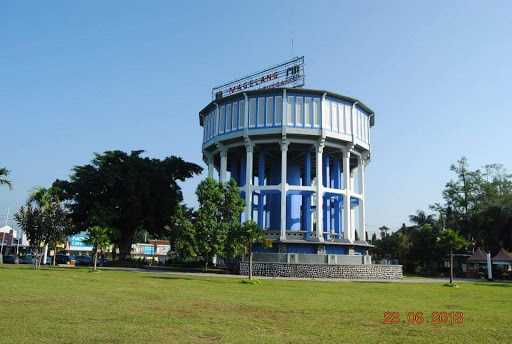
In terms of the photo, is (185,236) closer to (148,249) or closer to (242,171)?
(242,171)

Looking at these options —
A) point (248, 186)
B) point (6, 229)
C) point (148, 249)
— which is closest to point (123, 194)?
point (248, 186)

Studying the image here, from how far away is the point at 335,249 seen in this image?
44812 mm

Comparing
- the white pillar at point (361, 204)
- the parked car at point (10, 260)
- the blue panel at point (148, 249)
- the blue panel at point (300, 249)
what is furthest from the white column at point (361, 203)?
the blue panel at point (148, 249)

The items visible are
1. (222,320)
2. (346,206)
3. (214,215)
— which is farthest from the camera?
(346,206)

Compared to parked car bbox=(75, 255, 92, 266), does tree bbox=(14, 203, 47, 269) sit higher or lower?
higher

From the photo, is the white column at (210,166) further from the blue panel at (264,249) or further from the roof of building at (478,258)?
the roof of building at (478,258)

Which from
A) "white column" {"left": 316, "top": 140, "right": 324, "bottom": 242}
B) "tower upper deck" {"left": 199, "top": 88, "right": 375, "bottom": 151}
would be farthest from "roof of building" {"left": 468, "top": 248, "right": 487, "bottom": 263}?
"white column" {"left": 316, "top": 140, "right": 324, "bottom": 242}

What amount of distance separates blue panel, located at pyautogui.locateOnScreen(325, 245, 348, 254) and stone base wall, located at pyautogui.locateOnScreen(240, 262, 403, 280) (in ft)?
20.1

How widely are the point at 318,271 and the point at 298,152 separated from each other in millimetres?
16833

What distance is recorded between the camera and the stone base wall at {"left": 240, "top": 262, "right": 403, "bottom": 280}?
3710cm

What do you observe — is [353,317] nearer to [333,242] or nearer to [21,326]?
[21,326]

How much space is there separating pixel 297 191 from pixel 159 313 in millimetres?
32803

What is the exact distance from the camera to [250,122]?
4622 cm

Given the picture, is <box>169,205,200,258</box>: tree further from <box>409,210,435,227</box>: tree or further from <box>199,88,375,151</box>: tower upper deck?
<box>409,210,435,227</box>: tree
